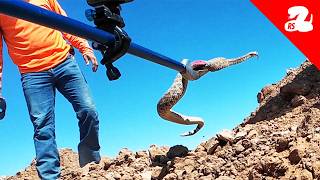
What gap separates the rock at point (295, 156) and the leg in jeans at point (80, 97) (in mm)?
1901

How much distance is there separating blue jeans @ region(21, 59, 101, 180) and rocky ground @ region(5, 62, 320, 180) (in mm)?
484

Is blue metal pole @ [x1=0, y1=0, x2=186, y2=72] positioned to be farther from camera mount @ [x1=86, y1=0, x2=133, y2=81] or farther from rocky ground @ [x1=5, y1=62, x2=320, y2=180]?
rocky ground @ [x1=5, y1=62, x2=320, y2=180]

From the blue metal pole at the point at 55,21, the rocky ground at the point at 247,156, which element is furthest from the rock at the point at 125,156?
the blue metal pole at the point at 55,21

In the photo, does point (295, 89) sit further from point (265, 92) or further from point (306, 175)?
point (306, 175)

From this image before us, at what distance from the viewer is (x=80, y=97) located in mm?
4555

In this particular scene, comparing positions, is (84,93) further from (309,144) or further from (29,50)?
(309,144)

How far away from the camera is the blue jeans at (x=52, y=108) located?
4.17m

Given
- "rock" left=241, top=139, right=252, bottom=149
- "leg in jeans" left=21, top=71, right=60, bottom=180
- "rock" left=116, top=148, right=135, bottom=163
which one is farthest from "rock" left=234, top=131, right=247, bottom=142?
"leg in jeans" left=21, top=71, right=60, bottom=180

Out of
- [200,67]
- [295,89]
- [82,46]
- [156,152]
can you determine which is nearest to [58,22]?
[200,67]

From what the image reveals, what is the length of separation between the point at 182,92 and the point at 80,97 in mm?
1026

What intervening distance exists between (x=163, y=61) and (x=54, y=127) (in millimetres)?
1499

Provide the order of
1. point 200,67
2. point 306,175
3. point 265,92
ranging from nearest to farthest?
point 306,175 < point 200,67 < point 265,92

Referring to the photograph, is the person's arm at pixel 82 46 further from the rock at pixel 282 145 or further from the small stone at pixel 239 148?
the rock at pixel 282 145

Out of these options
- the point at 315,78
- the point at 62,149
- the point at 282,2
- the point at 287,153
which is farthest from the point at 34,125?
the point at 62,149
